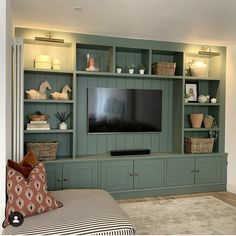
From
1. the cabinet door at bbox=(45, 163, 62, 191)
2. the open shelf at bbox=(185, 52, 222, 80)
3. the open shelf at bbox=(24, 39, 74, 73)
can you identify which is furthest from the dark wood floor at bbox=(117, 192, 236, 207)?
the open shelf at bbox=(24, 39, 74, 73)

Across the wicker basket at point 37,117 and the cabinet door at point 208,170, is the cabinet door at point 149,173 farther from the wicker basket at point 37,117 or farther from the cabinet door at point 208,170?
the wicker basket at point 37,117

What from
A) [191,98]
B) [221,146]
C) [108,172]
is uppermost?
[191,98]

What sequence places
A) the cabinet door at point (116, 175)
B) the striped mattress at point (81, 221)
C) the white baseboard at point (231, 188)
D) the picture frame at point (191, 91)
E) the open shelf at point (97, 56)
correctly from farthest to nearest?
the picture frame at point (191, 91) < the white baseboard at point (231, 188) < the open shelf at point (97, 56) < the cabinet door at point (116, 175) < the striped mattress at point (81, 221)

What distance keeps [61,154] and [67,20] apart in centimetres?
203

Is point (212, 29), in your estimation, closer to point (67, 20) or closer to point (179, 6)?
point (179, 6)

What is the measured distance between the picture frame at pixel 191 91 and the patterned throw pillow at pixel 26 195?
3.22m

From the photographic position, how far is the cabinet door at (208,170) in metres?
4.81

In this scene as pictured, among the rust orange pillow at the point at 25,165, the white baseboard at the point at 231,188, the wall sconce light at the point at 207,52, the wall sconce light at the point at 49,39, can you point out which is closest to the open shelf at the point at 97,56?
the wall sconce light at the point at 49,39

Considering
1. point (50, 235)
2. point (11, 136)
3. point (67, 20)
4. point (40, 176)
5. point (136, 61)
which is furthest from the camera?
point (136, 61)

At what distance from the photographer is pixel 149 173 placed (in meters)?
4.54

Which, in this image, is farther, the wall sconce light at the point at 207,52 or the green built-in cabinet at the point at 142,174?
the wall sconce light at the point at 207,52

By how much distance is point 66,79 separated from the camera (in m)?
4.46

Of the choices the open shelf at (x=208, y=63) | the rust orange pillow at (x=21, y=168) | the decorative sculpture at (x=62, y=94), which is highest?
the open shelf at (x=208, y=63)

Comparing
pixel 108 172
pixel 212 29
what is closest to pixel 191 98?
pixel 212 29
